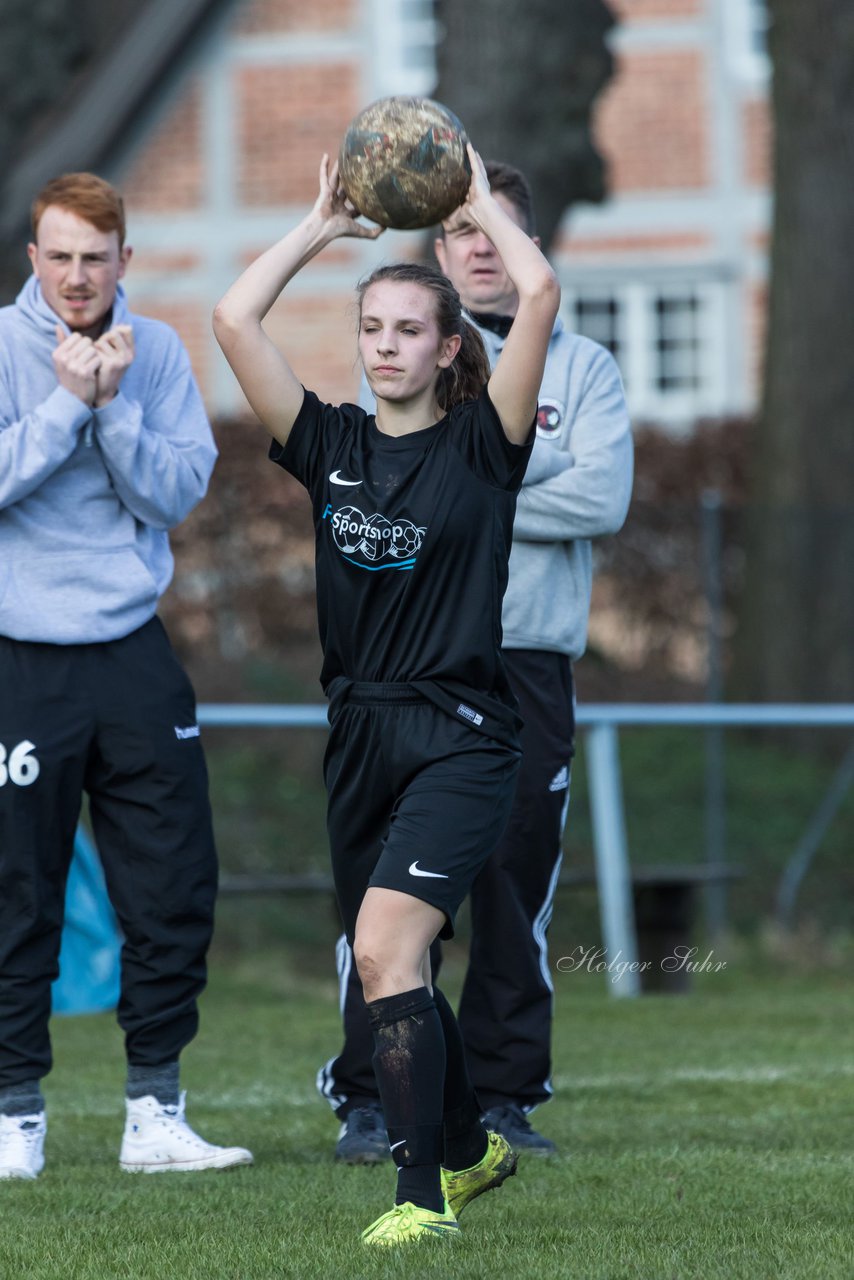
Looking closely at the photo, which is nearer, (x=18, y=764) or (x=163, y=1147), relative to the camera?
(x=18, y=764)

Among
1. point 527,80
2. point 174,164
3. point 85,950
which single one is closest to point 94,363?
point 85,950

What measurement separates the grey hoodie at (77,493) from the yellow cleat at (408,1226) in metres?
1.74

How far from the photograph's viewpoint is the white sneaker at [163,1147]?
521cm

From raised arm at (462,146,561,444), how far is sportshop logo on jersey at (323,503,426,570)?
319 millimetres

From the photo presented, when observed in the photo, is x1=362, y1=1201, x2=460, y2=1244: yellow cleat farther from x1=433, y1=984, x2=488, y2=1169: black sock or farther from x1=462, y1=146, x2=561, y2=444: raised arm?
x1=462, y1=146, x2=561, y2=444: raised arm

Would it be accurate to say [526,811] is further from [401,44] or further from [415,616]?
[401,44]

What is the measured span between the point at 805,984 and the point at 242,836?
3494 mm

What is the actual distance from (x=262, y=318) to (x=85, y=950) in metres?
3.91

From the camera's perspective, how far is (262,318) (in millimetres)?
4523

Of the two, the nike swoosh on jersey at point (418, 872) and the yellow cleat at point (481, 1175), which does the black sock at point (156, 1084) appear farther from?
the nike swoosh on jersey at point (418, 872)

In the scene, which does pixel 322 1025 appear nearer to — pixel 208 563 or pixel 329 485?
pixel 329 485

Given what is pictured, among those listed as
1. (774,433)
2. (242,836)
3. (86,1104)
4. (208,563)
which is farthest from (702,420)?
(86,1104)

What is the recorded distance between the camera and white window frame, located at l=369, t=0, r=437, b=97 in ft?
71.6

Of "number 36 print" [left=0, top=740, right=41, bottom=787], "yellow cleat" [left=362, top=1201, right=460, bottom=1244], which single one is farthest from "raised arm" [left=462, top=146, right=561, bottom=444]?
"yellow cleat" [left=362, top=1201, right=460, bottom=1244]
